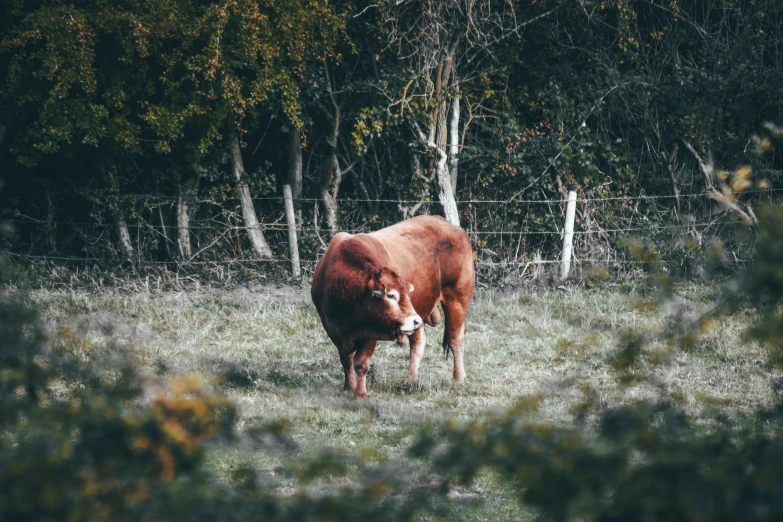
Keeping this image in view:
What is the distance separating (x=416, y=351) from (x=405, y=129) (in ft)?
20.5

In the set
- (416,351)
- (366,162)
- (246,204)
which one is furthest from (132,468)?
(366,162)

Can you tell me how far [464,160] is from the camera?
43.0 ft

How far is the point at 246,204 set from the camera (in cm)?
1266

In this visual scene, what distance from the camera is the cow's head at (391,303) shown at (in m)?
6.61

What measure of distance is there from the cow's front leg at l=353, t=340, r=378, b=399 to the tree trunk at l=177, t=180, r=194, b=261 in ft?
19.8

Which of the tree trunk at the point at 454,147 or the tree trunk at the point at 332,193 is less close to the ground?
the tree trunk at the point at 454,147

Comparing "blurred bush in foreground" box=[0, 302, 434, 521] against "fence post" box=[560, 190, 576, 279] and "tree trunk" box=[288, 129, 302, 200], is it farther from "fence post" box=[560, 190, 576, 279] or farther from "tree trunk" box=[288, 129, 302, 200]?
"tree trunk" box=[288, 129, 302, 200]

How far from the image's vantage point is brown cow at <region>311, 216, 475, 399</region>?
668cm

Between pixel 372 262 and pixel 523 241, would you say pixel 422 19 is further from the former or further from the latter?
pixel 372 262

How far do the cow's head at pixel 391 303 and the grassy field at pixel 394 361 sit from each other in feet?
2.04

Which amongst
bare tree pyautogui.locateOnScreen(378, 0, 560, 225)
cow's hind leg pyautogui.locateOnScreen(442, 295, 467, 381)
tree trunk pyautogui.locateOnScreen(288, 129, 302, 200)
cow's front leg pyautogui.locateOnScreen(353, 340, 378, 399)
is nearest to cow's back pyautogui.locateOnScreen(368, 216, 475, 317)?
cow's hind leg pyautogui.locateOnScreen(442, 295, 467, 381)

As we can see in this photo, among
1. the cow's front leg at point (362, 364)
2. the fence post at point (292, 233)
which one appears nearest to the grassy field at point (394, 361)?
the cow's front leg at point (362, 364)

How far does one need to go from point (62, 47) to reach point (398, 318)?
677cm

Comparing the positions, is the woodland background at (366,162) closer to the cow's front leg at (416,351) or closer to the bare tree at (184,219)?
the bare tree at (184,219)
